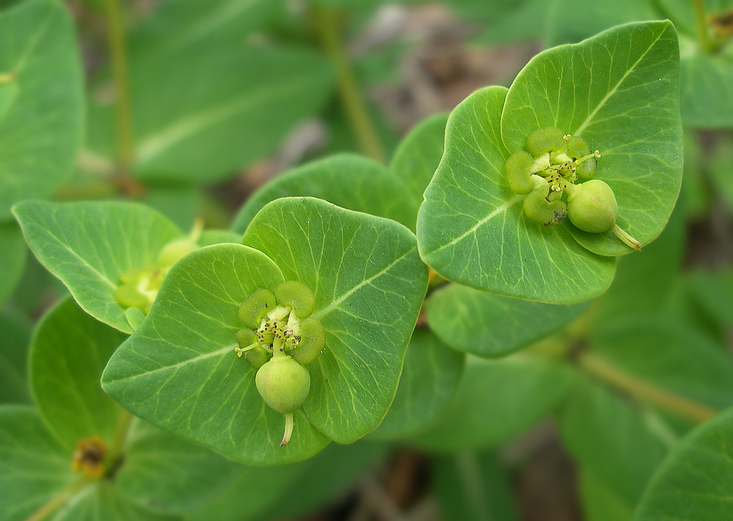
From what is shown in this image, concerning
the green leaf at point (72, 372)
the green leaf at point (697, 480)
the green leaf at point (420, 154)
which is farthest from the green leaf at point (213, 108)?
the green leaf at point (697, 480)

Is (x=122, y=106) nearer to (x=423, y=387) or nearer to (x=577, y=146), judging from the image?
(x=423, y=387)

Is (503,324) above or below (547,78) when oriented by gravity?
below

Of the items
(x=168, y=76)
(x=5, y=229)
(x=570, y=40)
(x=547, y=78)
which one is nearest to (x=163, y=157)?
(x=168, y=76)

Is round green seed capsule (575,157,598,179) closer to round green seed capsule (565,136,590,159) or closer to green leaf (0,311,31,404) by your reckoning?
round green seed capsule (565,136,590,159)

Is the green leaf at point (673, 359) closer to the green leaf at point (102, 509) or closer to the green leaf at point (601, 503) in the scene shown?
the green leaf at point (601, 503)

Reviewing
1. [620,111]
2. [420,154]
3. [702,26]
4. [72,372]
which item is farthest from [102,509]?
[702,26]

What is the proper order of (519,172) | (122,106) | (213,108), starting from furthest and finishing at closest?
1. (213,108)
2. (122,106)
3. (519,172)

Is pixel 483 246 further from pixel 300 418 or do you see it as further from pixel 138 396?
pixel 138 396
